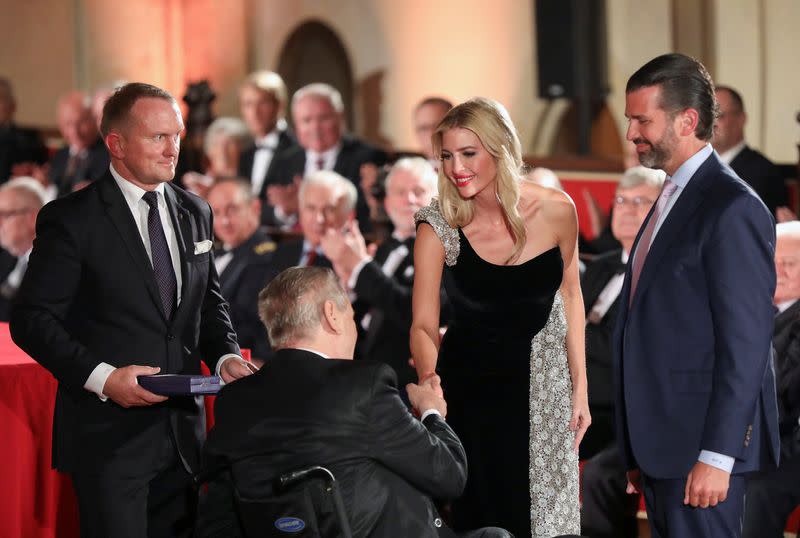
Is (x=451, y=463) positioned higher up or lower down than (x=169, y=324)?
lower down

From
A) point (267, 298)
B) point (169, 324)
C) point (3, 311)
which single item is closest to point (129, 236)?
point (169, 324)

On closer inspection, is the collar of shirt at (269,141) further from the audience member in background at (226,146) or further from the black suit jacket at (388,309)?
the black suit jacket at (388,309)

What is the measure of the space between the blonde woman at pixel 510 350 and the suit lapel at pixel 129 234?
26.2 inches

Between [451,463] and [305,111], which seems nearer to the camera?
[451,463]

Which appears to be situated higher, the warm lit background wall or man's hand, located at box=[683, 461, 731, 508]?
the warm lit background wall

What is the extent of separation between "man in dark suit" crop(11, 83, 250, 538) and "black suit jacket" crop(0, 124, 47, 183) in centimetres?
638

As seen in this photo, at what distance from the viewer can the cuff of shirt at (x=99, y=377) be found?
2.83 meters

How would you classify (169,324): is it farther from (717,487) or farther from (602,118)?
(602,118)

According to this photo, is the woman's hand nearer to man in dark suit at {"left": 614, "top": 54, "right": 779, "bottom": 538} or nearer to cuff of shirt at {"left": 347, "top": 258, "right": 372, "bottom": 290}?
man in dark suit at {"left": 614, "top": 54, "right": 779, "bottom": 538}

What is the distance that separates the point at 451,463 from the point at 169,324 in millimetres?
841

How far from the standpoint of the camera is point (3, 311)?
231 inches

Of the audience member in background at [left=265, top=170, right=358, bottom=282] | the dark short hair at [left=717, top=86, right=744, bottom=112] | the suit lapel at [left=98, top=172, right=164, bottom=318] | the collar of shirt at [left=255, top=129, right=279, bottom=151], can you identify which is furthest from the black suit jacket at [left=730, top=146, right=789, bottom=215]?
the suit lapel at [left=98, top=172, right=164, bottom=318]

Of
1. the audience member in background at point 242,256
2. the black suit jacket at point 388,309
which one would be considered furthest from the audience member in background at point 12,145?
the black suit jacket at point 388,309

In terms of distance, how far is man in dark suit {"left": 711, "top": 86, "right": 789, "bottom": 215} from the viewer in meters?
5.74
